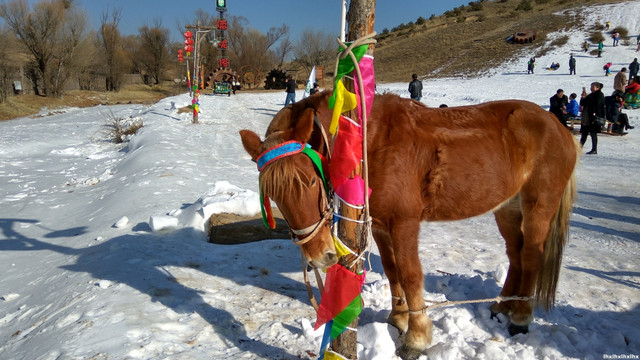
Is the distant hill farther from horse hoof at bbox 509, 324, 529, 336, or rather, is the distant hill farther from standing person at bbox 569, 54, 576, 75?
horse hoof at bbox 509, 324, 529, 336

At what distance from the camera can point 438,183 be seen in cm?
273

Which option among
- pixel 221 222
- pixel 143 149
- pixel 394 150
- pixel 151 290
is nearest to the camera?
pixel 394 150

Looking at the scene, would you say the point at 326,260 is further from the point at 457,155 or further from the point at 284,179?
the point at 457,155

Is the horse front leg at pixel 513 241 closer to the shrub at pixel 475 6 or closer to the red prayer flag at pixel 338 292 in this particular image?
the red prayer flag at pixel 338 292

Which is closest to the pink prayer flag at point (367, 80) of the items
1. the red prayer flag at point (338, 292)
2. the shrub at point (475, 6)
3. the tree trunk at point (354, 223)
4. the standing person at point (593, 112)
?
the tree trunk at point (354, 223)

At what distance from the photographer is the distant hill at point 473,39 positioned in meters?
37.9

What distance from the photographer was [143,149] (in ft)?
36.2

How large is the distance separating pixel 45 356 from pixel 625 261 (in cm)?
568

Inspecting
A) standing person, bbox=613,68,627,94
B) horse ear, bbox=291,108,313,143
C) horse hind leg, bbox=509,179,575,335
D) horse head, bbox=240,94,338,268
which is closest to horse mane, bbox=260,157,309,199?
horse head, bbox=240,94,338,268

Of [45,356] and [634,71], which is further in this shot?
[634,71]

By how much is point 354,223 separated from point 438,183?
785mm

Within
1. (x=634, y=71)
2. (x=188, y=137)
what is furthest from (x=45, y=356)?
(x=634, y=71)

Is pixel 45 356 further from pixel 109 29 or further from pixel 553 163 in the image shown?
pixel 109 29

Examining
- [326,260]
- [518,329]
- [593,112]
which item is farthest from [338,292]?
[593,112]
